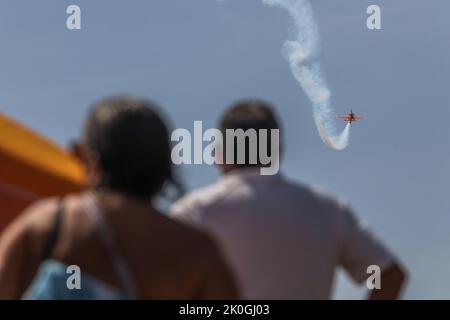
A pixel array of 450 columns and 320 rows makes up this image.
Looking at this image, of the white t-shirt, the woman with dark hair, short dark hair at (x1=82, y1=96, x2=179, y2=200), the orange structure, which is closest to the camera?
the woman with dark hair

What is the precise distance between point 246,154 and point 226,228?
0.50m

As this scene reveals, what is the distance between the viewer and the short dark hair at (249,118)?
6.17 meters

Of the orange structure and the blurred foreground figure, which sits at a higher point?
the orange structure

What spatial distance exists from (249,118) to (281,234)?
77 centimetres

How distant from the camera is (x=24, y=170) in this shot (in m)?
5.86

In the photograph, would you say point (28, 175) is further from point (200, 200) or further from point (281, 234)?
point (281, 234)

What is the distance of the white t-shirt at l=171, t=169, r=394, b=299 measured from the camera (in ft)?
19.9

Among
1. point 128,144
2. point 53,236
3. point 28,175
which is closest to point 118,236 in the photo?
point 53,236

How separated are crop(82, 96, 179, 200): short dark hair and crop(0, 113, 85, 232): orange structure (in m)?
0.88

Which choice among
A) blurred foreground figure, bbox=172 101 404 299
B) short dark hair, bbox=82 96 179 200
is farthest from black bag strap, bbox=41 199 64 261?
blurred foreground figure, bbox=172 101 404 299

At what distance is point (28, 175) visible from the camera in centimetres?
586

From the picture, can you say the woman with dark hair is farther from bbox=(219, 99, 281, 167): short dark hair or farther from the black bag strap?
bbox=(219, 99, 281, 167): short dark hair
